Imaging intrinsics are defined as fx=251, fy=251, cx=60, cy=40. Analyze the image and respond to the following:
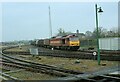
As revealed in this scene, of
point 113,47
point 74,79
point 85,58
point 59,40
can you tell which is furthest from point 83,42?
point 74,79

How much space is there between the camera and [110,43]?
1487 inches

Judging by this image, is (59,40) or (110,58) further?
(59,40)

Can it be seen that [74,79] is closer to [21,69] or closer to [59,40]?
[21,69]

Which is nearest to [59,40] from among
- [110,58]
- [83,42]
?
[83,42]

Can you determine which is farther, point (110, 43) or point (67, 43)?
point (67, 43)

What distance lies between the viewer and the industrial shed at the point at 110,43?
36325 mm

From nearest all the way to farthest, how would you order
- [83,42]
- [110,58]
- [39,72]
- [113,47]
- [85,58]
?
1. [39,72]
2. [110,58]
3. [85,58]
4. [113,47]
5. [83,42]

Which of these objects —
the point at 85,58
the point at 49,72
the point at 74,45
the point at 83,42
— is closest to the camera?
the point at 49,72

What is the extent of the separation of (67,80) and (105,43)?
2718 centimetres

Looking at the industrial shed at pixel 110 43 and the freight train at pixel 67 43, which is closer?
the industrial shed at pixel 110 43

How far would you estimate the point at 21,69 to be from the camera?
64.4 ft

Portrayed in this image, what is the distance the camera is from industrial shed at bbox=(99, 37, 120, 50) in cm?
3633

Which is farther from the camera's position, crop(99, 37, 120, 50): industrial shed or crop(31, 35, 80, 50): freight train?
crop(31, 35, 80, 50): freight train

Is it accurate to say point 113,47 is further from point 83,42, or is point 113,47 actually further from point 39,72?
point 39,72
